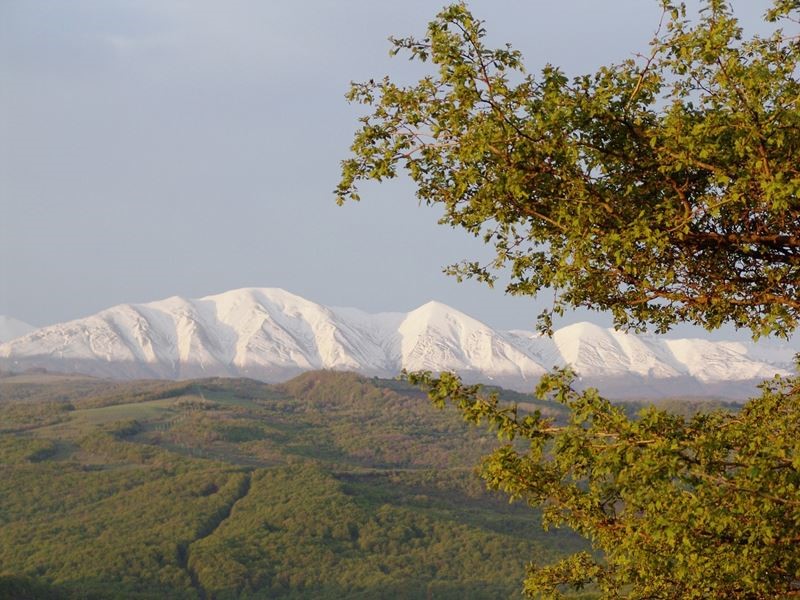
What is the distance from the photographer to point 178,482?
19400 cm

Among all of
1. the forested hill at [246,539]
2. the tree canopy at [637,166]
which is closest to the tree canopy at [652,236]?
the tree canopy at [637,166]

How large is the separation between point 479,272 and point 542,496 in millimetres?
3747

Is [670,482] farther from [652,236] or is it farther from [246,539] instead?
[246,539]

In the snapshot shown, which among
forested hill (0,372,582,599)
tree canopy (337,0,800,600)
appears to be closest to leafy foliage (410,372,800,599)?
tree canopy (337,0,800,600)

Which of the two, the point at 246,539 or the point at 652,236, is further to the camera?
the point at 246,539

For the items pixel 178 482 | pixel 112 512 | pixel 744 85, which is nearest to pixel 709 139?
pixel 744 85

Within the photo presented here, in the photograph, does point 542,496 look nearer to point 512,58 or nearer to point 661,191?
point 661,191

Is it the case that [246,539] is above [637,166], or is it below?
below

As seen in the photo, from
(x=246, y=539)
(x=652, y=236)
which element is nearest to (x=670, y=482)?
(x=652, y=236)

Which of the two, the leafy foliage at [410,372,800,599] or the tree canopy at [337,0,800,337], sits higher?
the tree canopy at [337,0,800,337]

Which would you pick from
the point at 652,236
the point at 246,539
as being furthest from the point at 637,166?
the point at 246,539

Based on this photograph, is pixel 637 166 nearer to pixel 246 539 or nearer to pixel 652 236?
pixel 652 236

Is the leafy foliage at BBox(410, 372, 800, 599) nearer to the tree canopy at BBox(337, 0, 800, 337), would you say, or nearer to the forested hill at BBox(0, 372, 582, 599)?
the tree canopy at BBox(337, 0, 800, 337)

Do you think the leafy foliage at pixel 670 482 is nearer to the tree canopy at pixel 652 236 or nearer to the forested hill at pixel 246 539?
the tree canopy at pixel 652 236
